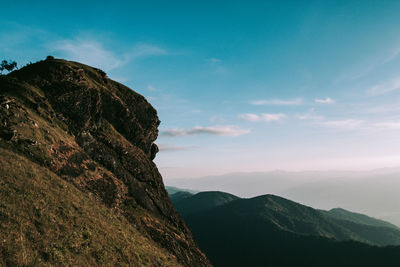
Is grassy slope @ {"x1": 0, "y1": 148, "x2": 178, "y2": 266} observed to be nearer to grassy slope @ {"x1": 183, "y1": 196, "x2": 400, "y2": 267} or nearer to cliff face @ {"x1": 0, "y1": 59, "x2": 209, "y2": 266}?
cliff face @ {"x1": 0, "y1": 59, "x2": 209, "y2": 266}

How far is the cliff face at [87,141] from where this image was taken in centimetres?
2766

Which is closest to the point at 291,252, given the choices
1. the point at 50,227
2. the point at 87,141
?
the point at 87,141

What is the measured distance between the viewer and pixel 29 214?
621 inches

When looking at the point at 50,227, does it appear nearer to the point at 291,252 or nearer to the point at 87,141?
the point at 87,141

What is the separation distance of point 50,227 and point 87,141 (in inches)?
988

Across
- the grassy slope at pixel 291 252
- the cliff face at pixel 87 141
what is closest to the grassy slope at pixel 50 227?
the cliff face at pixel 87 141

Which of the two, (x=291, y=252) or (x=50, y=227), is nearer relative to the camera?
(x=50, y=227)

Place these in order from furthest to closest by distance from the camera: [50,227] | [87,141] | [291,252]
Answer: [291,252] < [87,141] < [50,227]

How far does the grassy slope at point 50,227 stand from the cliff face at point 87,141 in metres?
4.82

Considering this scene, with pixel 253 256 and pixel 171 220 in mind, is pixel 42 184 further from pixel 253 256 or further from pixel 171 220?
pixel 253 256

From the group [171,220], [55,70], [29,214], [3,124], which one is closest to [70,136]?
[3,124]

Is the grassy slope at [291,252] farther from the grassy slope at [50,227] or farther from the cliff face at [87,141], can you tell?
the grassy slope at [50,227]

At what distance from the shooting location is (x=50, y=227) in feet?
53.4

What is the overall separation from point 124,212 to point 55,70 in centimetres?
3024
